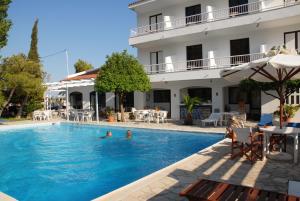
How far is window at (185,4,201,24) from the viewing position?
21230mm

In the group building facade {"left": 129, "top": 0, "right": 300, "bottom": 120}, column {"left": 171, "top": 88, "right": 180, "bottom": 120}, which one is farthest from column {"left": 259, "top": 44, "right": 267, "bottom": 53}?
column {"left": 171, "top": 88, "right": 180, "bottom": 120}

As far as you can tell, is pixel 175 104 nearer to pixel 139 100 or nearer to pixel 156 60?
pixel 139 100

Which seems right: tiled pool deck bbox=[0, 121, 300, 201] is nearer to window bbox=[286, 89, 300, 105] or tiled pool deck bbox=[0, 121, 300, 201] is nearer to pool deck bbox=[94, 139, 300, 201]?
pool deck bbox=[94, 139, 300, 201]

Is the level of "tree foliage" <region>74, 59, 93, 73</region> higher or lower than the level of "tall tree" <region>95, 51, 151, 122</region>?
higher

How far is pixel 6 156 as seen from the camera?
39.3 ft

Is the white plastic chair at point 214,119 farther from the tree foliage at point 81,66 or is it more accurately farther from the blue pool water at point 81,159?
the tree foliage at point 81,66

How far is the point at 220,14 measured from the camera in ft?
65.8

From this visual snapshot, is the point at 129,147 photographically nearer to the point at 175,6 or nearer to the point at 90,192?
the point at 90,192

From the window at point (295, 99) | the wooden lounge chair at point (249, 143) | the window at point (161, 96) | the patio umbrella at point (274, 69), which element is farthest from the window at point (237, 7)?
the wooden lounge chair at point (249, 143)

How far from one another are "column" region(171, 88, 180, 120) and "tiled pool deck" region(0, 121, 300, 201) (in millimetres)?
13657

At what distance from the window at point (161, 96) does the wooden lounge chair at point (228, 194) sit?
20.3 m

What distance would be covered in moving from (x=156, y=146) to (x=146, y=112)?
299 inches

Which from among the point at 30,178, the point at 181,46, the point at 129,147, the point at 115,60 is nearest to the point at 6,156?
the point at 30,178

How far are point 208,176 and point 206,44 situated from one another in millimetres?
15377
